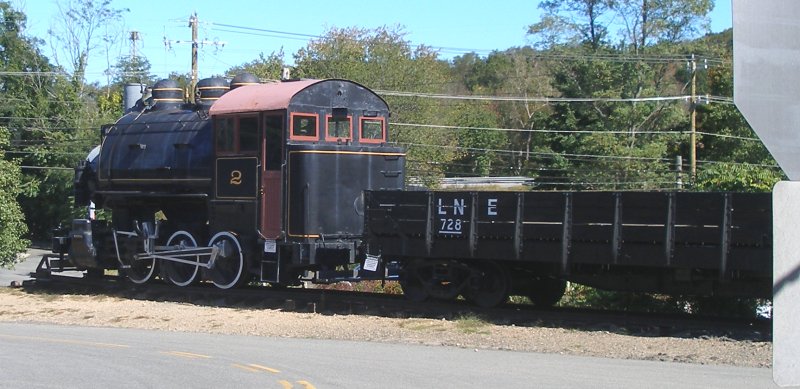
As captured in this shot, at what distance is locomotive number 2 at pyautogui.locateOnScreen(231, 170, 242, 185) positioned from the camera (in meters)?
15.9

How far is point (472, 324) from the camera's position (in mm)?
12789

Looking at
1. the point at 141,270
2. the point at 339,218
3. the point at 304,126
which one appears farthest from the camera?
the point at 141,270

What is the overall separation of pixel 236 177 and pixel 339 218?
1.97 metres

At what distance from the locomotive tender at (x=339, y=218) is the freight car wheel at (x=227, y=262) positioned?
1.1 inches

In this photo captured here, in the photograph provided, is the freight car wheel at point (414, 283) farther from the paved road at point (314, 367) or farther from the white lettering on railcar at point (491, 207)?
the paved road at point (314, 367)

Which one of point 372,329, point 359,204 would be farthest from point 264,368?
point 359,204

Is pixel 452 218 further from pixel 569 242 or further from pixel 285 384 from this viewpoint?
pixel 285 384

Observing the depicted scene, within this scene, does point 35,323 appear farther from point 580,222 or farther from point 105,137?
point 580,222

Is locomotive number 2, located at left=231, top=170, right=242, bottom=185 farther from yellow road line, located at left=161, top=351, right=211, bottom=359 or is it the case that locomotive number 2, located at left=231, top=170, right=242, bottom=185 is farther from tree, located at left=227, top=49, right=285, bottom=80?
tree, located at left=227, top=49, right=285, bottom=80

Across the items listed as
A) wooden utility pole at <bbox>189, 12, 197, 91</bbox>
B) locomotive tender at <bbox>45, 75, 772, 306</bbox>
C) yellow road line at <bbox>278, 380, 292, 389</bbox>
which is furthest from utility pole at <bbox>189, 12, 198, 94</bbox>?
yellow road line at <bbox>278, 380, 292, 389</bbox>

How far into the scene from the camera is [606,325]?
12.5 metres

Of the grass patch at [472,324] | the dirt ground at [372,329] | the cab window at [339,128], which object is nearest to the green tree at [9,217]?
the dirt ground at [372,329]

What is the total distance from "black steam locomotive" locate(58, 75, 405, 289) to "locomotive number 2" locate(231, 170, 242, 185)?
0.10 feet

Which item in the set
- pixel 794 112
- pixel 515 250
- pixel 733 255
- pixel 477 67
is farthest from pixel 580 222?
pixel 477 67
